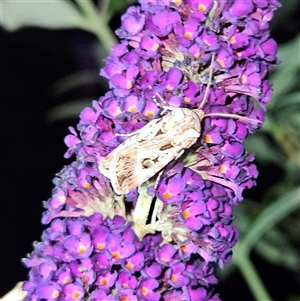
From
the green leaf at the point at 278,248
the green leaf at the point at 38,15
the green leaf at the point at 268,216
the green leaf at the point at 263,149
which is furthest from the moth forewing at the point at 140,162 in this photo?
the green leaf at the point at 278,248

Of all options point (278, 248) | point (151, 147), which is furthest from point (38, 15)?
point (278, 248)

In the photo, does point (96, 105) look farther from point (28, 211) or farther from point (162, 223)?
point (28, 211)

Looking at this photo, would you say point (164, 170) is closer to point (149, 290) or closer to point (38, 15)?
point (149, 290)

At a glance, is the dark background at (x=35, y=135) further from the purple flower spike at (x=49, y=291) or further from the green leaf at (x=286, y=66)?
the purple flower spike at (x=49, y=291)

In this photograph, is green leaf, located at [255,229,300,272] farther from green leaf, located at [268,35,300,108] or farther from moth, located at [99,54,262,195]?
moth, located at [99,54,262,195]

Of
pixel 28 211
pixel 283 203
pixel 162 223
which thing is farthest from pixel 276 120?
pixel 28 211

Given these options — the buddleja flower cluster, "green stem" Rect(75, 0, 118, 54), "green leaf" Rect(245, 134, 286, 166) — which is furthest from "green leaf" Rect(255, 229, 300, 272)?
the buddleja flower cluster
